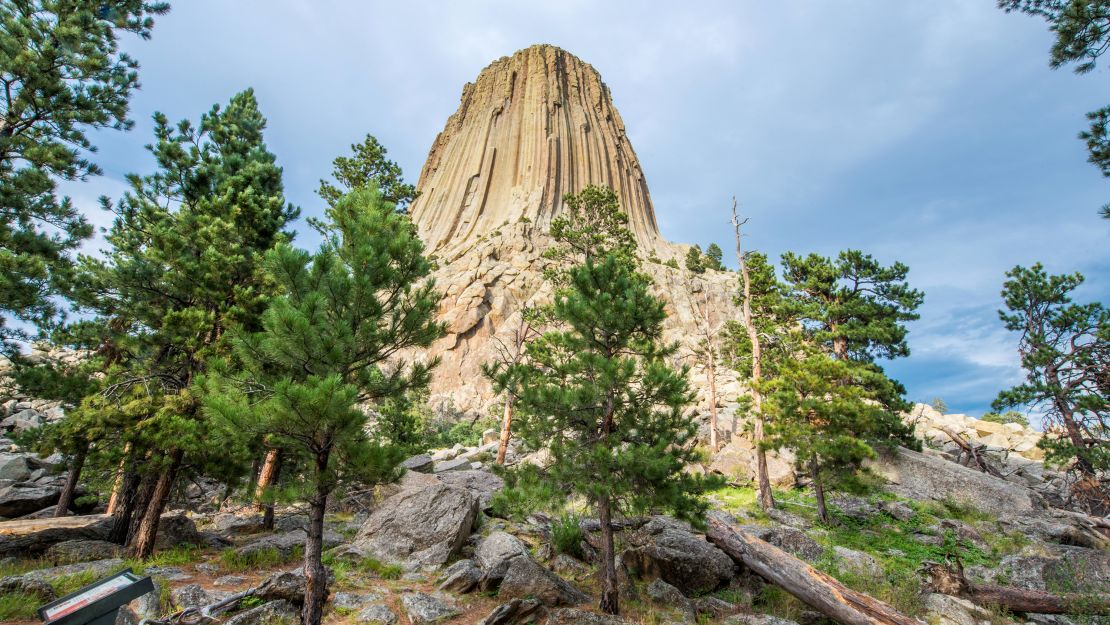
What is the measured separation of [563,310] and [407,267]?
326 centimetres

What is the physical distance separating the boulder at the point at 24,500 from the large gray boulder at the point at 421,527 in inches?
467

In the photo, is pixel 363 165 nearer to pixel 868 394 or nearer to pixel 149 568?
pixel 149 568

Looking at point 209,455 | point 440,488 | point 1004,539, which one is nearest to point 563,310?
point 440,488

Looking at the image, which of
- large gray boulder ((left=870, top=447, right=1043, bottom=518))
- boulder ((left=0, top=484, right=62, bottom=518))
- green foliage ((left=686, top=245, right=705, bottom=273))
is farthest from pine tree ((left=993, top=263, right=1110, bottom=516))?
green foliage ((left=686, top=245, right=705, bottom=273))

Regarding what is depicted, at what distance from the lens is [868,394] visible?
48.6ft

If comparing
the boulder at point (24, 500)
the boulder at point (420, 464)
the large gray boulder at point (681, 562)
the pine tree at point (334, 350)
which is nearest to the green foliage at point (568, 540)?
the large gray boulder at point (681, 562)

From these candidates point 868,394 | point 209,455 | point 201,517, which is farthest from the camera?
point 868,394

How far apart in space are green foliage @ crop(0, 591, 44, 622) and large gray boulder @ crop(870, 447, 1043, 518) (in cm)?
2366

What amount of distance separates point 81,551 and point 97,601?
785 centimetres

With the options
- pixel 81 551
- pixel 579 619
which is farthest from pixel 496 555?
pixel 81 551

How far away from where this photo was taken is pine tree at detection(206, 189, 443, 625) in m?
5.80

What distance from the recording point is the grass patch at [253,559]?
8.98 m

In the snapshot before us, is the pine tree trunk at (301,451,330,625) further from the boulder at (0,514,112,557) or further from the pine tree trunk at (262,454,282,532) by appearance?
the pine tree trunk at (262,454,282,532)

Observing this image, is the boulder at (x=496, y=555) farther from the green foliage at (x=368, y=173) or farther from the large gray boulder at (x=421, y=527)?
the green foliage at (x=368, y=173)
